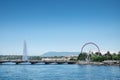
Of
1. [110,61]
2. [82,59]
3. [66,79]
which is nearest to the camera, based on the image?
[66,79]

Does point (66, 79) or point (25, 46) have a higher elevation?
point (25, 46)

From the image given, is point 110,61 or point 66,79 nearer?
point 66,79

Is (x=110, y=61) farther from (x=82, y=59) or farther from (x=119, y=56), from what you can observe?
(x=82, y=59)

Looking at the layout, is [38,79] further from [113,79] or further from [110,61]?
[110,61]

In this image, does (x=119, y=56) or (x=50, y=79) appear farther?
(x=119, y=56)

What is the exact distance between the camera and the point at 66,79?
2099 inches

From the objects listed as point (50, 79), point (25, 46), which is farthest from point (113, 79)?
point (25, 46)

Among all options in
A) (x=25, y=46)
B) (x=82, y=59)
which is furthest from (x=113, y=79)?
(x=82, y=59)

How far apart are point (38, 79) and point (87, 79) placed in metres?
7.23

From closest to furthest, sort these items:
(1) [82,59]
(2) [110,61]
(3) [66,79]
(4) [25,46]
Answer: (3) [66,79], (2) [110,61], (4) [25,46], (1) [82,59]

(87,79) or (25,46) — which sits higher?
(25,46)

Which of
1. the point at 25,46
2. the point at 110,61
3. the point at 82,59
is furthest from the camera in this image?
A: the point at 82,59

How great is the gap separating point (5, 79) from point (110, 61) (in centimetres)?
7788

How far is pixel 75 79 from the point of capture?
5350cm
